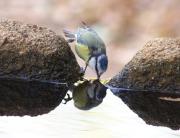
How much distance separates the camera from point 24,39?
977 cm

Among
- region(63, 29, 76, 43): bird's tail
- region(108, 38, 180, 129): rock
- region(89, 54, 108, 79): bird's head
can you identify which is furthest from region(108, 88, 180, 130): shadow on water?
region(63, 29, 76, 43): bird's tail

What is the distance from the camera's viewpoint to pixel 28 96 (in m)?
8.60

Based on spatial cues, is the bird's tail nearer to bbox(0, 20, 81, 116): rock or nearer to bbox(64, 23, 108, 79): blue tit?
bbox(0, 20, 81, 116): rock

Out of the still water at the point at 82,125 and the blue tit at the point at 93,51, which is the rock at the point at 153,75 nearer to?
the blue tit at the point at 93,51

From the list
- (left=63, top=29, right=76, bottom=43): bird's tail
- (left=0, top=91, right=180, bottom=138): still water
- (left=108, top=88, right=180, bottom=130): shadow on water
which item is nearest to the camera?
(left=0, top=91, right=180, bottom=138): still water

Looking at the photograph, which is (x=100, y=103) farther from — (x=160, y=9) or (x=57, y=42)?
(x=160, y=9)

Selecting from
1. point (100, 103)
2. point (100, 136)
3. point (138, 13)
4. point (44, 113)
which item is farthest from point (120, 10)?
point (100, 136)

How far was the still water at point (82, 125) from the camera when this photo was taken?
6812 mm

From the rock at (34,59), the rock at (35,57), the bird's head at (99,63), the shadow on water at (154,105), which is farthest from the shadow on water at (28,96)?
the shadow on water at (154,105)

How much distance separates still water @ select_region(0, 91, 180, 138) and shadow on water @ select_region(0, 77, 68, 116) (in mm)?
211

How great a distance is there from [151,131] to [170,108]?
1.32 metres

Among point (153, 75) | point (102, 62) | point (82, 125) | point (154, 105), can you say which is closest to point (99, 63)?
point (102, 62)

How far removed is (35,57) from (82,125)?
256 centimetres

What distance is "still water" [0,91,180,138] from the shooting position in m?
6.81
